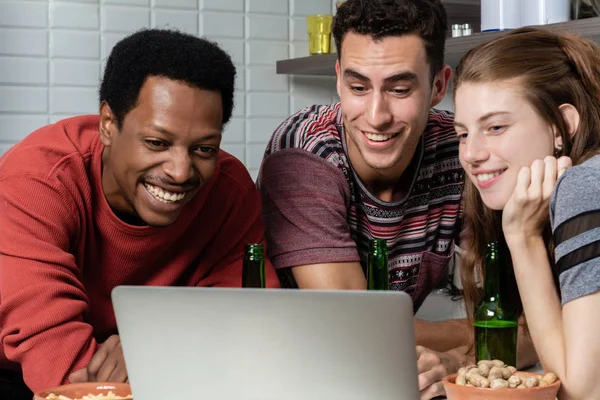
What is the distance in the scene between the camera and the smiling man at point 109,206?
1279mm

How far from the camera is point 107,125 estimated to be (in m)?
1.46

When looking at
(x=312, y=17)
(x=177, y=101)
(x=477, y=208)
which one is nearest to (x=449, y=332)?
(x=477, y=208)

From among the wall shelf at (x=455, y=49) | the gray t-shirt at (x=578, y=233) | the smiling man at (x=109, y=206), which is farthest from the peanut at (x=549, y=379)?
the wall shelf at (x=455, y=49)

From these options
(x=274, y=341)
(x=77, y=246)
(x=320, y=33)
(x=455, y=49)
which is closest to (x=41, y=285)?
(x=77, y=246)

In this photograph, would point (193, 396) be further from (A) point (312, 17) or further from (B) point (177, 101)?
(A) point (312, 17)

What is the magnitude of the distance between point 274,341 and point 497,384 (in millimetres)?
277

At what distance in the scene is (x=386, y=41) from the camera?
1609 millimetres

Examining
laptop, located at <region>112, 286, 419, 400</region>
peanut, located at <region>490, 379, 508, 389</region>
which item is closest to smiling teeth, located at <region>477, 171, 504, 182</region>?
peanut, located at <region>490, 379, 508, 389</region>

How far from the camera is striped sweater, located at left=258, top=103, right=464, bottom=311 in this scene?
1658 millimetres

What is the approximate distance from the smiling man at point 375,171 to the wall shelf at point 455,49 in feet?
1.06

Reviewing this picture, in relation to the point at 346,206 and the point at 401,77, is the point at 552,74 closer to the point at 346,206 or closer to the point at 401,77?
the point at 401,77

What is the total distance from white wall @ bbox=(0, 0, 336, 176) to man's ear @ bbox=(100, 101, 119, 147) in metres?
1.17

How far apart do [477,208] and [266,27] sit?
1.44 m

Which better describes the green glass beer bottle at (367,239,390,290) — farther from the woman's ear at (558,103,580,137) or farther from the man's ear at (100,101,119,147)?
the man's ear at (100,101,119,147)
